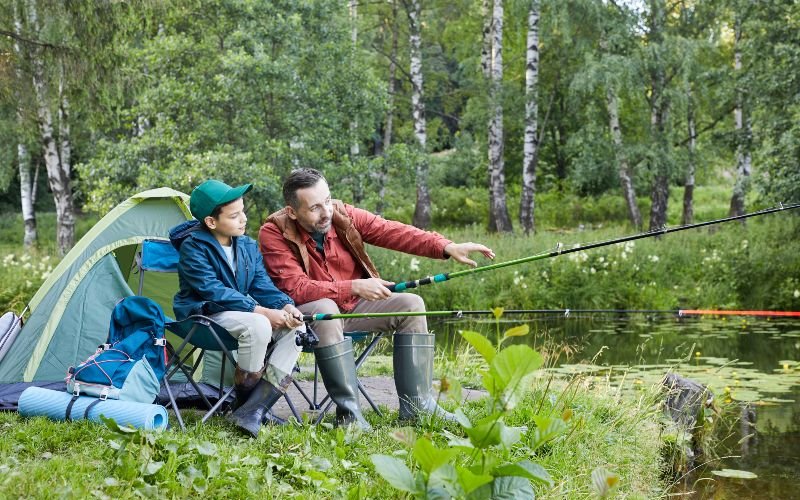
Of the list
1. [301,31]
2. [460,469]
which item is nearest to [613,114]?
[301,31]

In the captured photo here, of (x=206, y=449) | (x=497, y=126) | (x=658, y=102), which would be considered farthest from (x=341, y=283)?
(x=497, y=126)

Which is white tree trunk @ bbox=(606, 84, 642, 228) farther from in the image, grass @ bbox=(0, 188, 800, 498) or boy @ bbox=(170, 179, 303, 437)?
boy @ bbox=(170, 179, 303, 437)

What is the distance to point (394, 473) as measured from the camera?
265cm

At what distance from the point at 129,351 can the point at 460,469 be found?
7.07 ft

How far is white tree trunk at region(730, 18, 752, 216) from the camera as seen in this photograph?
44.5 feet

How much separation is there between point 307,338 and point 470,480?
1.65 m

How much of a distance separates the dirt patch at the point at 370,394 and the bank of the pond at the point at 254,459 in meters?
0.49

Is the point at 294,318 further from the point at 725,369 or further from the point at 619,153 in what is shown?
the point at 619,153

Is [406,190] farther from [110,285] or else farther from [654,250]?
[110,285]

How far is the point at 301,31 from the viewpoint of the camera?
44.5ft

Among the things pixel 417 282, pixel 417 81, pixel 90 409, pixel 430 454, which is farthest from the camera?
pixel 417 81

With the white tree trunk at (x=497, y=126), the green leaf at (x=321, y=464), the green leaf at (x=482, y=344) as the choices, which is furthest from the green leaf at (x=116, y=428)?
the white tree trunk at (x=497, y=126)

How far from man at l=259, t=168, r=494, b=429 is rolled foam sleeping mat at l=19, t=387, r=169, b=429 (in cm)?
78

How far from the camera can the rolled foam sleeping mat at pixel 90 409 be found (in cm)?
380
